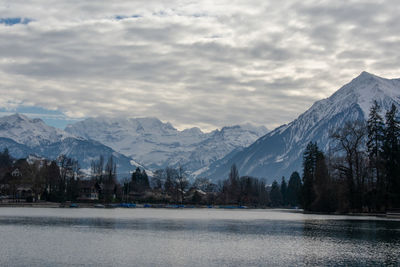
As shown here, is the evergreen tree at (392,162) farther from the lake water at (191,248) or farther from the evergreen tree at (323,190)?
the lake water at (191,248)

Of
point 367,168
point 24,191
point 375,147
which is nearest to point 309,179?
point 375,147

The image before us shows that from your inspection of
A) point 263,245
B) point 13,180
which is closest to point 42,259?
point 263,245

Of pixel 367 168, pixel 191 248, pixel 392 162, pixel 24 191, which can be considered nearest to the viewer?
pixel 191 248

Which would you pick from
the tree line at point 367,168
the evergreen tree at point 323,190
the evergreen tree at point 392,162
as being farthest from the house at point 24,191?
the evergreen tree at point 392,162

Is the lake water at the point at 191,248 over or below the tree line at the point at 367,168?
below

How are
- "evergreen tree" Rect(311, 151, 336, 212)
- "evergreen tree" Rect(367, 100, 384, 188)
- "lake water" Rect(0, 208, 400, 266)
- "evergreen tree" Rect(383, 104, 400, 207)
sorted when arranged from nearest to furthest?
A: "lake water" Rect(0, 208, 400, 266), "evergreen tree" Rect(383, 104, 400, 207), "evergreen tree" Rect(367, 100, 384, 188), "evergreen tree" Rect(311, 151, 336, 212)

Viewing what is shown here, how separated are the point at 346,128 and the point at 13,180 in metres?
114

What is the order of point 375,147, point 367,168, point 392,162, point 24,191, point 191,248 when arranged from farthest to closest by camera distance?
point 24,191
point 375,147
point 367,168
point 392,162
point 191,248

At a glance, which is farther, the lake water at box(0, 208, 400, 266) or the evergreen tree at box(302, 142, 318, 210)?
the evergreen tree at box(302, 142, 318, 210)

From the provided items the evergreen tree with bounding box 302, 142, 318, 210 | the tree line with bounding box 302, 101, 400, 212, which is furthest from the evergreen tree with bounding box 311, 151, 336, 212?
the evergreen tree with bounding box 302, 142, 318, 210

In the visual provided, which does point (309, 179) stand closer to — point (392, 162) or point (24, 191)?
point (392, 162)

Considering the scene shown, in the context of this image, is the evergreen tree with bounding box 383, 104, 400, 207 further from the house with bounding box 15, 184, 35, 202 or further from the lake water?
the house with bounding box 15, 184, 35, 202

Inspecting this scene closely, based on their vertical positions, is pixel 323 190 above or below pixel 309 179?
below

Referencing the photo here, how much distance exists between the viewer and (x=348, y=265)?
136 ft
